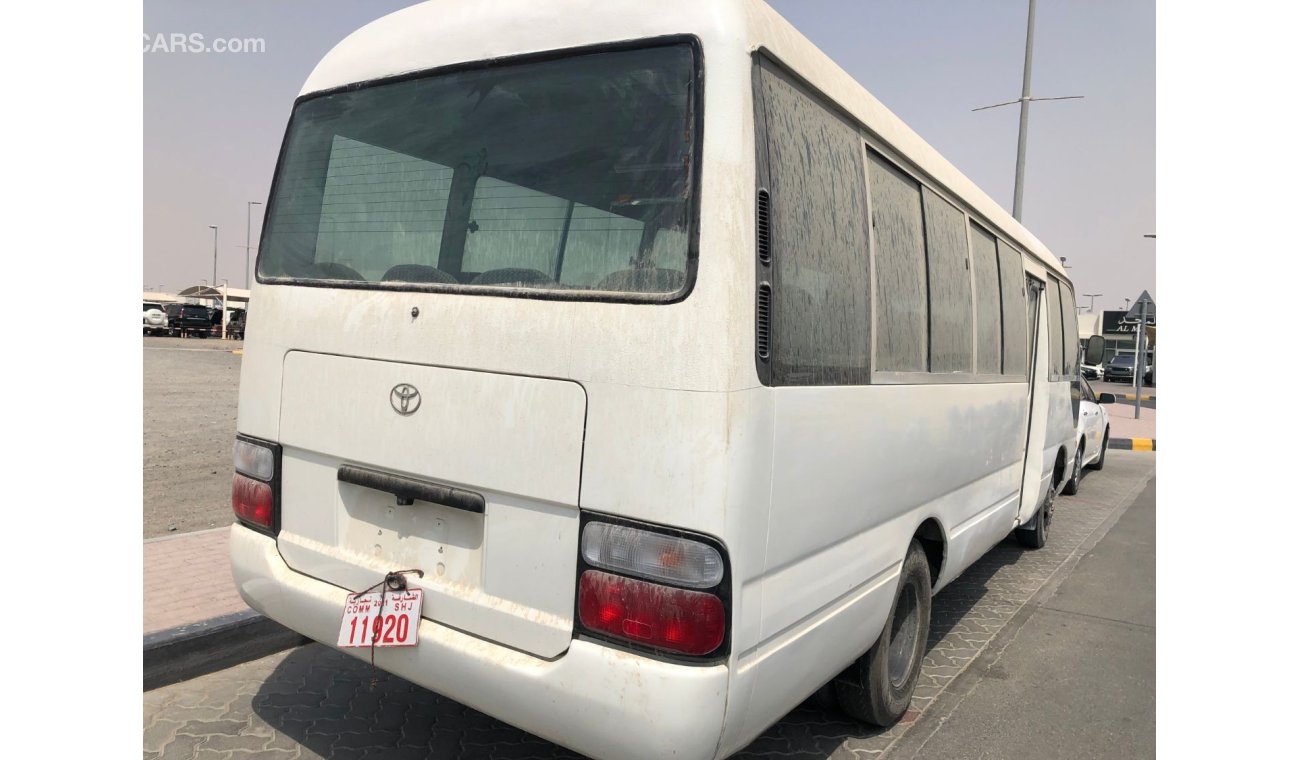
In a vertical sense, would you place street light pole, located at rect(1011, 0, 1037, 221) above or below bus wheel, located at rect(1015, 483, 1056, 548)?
above

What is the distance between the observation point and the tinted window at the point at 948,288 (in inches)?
159

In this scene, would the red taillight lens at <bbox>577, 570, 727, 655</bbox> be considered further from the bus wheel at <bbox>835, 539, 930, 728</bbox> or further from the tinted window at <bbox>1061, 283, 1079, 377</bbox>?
the tinted window at <bbox>1061, 283, 1079, 377</bbox>

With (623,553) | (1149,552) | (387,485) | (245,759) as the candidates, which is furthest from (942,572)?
(1149,552)

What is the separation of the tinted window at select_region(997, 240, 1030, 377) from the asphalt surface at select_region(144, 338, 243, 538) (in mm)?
5555

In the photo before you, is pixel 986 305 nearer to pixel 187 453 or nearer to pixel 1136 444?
pixel 187 453

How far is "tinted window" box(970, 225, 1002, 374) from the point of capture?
16.0 ft

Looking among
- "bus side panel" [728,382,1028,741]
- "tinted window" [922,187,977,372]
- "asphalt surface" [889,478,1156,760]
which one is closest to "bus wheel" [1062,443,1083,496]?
"asphalt surface" [889,478,1156,760]

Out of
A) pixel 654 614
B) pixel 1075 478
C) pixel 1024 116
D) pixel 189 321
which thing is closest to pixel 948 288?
pixel 654 614

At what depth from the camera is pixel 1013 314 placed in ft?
19.2

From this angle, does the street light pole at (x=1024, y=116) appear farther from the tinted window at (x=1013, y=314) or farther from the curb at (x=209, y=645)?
the curb at (x=209, y=645)

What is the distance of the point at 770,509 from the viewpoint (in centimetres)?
247

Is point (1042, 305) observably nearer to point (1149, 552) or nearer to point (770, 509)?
point (1149, 552)

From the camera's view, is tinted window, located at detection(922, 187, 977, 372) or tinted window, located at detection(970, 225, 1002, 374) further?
tinted window, located at detection(970, 225, 1002, 374)

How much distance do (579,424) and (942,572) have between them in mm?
2564
